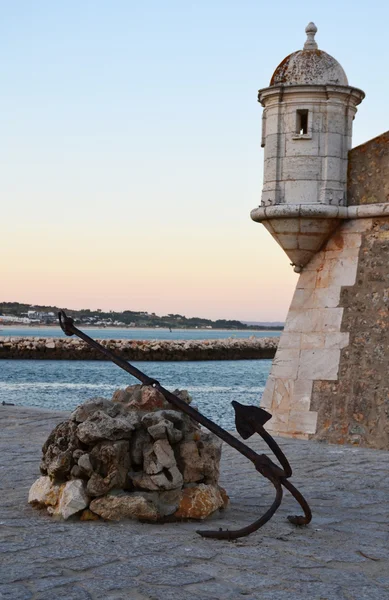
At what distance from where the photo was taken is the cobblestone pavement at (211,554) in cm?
340

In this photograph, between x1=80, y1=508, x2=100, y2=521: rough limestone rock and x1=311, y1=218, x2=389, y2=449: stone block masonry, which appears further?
x1=311, y1=218, x2=389, y2=449: stone block masonry

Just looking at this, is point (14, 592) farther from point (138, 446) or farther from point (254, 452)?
point (254, 452)

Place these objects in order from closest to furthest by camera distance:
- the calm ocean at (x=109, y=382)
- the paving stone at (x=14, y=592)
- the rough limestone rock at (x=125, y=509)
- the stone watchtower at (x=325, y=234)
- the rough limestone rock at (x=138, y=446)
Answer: the paving stone at (x=14, y=592) < the rough limestone rock at (x=125, y=509) < the rough limestone rock at (x=138, y=446) < the stone watchtower at (x=325, y=234) < the calm ocean at (x=109, y=382)

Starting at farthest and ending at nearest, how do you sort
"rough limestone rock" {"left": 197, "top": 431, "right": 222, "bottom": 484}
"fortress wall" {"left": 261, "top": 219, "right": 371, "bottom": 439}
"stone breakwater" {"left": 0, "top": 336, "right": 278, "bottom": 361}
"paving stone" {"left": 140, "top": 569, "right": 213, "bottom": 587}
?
1. "stone breakwater" {"left": 0, "top": 336, "right": 278, "bottom": 361}
2. "fortress wall" {"left": 261, "top": 219, "right": 371, "bottom": 439}
3. "rough limestone rock" {"left": 197, "top": 431, "right": 222, "bottom": 484}
4. "paving stone" {"left": 140, "top": 569, "right": 213, "bottom": 587}

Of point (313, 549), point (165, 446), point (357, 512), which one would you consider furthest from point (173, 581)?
point (357, 512)

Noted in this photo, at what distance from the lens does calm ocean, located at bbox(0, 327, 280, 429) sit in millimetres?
26431

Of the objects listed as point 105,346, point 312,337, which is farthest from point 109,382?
point 312,337

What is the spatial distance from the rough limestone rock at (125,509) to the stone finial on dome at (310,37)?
647cm

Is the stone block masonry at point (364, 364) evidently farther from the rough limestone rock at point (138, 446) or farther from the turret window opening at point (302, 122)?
the rough limestone rock at point (138, 446)

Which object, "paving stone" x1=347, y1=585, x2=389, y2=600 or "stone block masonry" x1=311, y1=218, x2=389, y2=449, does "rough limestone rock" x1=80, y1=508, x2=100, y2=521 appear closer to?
"paving stone" x1=347, y1=585, x2=389, y2=600

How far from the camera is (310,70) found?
917 cm

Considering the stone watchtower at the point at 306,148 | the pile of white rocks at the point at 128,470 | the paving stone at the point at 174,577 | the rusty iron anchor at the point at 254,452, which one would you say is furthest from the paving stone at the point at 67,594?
the stone watchtower at the point at 306,148

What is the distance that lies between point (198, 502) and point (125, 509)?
1.28 ft

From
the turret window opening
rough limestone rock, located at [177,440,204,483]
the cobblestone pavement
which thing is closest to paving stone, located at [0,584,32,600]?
the cobblestone pavement
